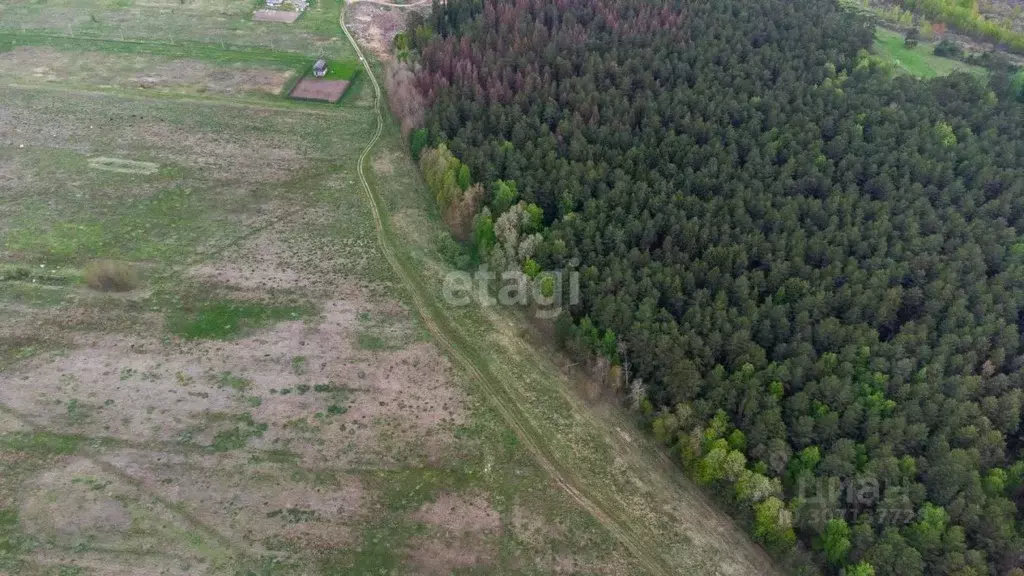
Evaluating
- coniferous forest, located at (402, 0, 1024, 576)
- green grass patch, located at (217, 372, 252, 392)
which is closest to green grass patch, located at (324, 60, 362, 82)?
coniferous forest, located at (402, 0, 1024, 576)

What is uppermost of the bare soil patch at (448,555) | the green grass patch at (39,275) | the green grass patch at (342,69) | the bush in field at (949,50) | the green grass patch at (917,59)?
the bush in field at (949,50)

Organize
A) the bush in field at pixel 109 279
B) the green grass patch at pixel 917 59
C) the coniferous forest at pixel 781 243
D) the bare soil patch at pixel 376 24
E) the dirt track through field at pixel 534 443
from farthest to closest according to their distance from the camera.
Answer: the bare soil patch at pixel 376 24 < the green grass patch at pixel 917 59 < the bush in field at pixel 109 279 < the dirt track through field at pixel 534 443 < the coniferous forest at pixel 781 243

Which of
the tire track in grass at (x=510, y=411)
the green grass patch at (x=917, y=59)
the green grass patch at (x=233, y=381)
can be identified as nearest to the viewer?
the tire track in grass at (x=510, y=411)

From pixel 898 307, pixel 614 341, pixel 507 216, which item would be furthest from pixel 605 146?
pixel 898 307

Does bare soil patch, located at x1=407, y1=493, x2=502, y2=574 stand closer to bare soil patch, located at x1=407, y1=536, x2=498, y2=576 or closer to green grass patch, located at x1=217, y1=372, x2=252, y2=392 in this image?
bare soil patch, located at x1=407, y1=536, x2=498, y2=576

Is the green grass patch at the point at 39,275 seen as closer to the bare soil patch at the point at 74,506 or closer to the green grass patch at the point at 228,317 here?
the green grass patch at the point at 228,317

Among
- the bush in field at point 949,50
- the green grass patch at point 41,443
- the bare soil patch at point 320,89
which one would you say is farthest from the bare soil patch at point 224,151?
the bush in field at point 949,50

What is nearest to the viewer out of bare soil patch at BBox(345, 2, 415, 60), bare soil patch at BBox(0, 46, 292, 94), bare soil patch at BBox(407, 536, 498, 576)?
bare soil patch at BBox(407, 536, 498, 576)

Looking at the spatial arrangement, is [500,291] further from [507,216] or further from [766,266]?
[766,266]
